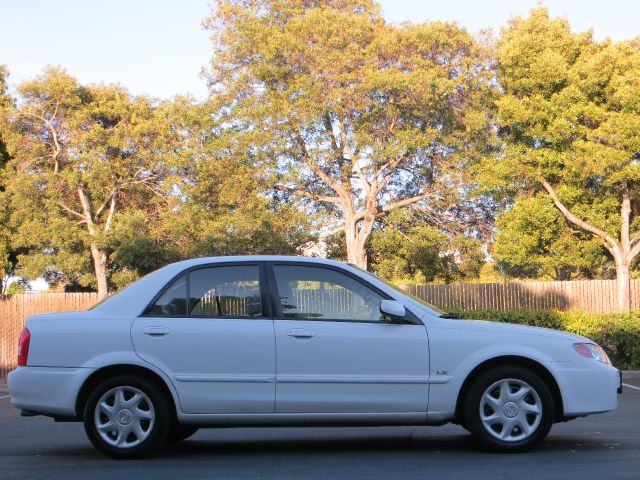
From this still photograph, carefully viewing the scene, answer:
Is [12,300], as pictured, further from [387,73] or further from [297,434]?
[297,434]

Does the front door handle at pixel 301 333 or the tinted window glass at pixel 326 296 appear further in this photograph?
the tinted window glass at pixel 326 296

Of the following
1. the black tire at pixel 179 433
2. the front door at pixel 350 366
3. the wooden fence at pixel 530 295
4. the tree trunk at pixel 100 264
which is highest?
the tree trunk at pixel 100 264

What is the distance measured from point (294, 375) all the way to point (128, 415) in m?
1.35

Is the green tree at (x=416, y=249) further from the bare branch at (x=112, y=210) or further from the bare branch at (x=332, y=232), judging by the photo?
the bare branch at (x=112, y=210)

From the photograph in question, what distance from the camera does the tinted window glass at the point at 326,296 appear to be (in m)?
7.49

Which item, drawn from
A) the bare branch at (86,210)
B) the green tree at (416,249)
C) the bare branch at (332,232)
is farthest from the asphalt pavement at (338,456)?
the bare branch at (86,210)

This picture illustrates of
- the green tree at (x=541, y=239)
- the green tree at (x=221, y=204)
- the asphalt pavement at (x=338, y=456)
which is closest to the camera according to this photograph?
the asphalt pavement at (x=338, y=456)

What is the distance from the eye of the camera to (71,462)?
7.50m

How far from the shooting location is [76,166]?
35.9m

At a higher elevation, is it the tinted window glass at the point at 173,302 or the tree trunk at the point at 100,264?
the tree trunk at the point at 100,264

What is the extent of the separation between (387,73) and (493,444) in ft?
72.3

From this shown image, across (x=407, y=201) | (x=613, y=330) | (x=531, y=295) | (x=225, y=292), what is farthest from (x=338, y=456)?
(x=407, y=201)

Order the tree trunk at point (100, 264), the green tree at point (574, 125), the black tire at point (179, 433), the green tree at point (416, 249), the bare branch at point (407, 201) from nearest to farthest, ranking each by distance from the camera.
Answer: the black tire at point (179, 433)
the green tree at point (574, 125)
the bare branch at point (407, 201)
the green tree at point (416, 249)
the tree trunk at point (100, 264)

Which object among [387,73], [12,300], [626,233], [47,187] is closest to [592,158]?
[626,233]
